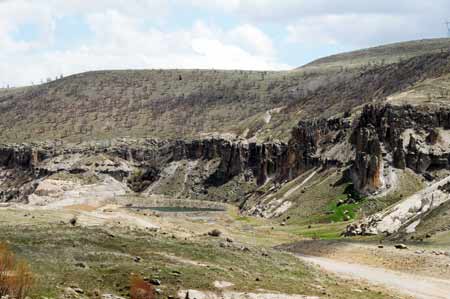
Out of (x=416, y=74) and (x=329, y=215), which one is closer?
(x=329, y=215)

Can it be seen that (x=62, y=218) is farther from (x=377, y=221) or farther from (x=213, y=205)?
(x=213, y=205)

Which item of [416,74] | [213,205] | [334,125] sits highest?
[416,74]

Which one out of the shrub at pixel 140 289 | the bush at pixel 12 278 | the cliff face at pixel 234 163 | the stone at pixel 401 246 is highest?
the cliff face at pixel 234 163

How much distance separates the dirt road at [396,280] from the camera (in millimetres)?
45688

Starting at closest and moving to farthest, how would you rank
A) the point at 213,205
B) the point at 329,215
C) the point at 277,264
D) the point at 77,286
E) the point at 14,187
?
the point at 77,286, the point at 277,264, the point at 329,215, the point at 213,205, the point at 14,187

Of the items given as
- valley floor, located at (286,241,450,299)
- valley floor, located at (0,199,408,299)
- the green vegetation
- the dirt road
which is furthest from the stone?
the green vegetation

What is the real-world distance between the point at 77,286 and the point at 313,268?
1828cm

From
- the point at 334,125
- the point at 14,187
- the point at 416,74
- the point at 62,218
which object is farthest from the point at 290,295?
the point at 14,187

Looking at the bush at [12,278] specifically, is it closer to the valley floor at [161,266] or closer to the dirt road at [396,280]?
the valley floor at [161,266]

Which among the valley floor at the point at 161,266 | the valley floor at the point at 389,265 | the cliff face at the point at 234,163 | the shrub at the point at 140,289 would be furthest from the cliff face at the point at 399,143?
the shrub at the point at 140,289

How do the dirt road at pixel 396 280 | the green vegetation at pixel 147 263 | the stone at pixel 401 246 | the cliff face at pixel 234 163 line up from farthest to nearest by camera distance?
the cliff face at pixel 234 163 → the stone at pixel 401 246 → the dirt road at pixel 396 280 → the green vegetation at pixel 147 263

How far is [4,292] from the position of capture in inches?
1319

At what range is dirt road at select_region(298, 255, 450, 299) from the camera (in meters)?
45.7

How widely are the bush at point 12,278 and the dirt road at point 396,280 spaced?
21737 millimetres
